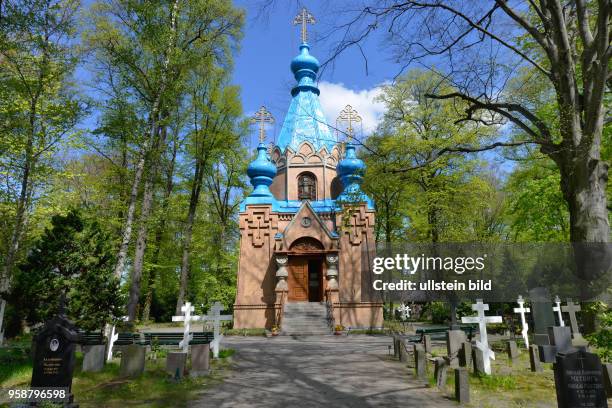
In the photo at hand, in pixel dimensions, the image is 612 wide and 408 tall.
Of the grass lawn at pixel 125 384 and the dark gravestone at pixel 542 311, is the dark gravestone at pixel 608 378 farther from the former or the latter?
the grass lawn at pixel 125 384

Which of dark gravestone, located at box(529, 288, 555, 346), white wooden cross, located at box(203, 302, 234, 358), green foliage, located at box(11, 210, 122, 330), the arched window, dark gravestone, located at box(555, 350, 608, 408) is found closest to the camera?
dark gravestone, located at box(555, 350, 608, 408)

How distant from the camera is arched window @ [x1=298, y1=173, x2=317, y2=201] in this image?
25062 mm

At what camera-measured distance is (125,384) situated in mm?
8133

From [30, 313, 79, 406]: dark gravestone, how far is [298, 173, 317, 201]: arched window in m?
18.5

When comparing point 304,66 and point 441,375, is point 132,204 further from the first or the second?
point 304,66

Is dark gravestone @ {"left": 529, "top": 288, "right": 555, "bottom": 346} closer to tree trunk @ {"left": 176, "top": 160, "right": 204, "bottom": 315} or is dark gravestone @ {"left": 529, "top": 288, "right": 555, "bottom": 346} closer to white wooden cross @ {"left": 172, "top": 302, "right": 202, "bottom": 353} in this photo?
white wooden cross @ {"left": 172, "top": 302, "right": 202, "bottom": 353}

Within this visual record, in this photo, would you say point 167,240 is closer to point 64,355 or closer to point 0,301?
point 0,301

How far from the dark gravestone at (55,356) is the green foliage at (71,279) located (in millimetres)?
4054

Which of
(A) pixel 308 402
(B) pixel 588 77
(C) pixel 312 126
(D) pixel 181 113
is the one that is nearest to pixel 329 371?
(A) pixel 308 402

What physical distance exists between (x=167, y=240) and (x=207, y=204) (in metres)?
4.11

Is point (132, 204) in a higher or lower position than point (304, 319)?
higher

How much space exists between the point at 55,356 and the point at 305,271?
15720 mm

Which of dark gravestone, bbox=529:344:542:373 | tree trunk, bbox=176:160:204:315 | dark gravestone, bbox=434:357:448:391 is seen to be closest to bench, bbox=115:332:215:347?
dark gravestone, bbox=434:357:448:391

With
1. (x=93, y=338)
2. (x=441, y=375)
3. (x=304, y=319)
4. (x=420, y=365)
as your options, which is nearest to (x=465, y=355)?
(x=420, y=365)
